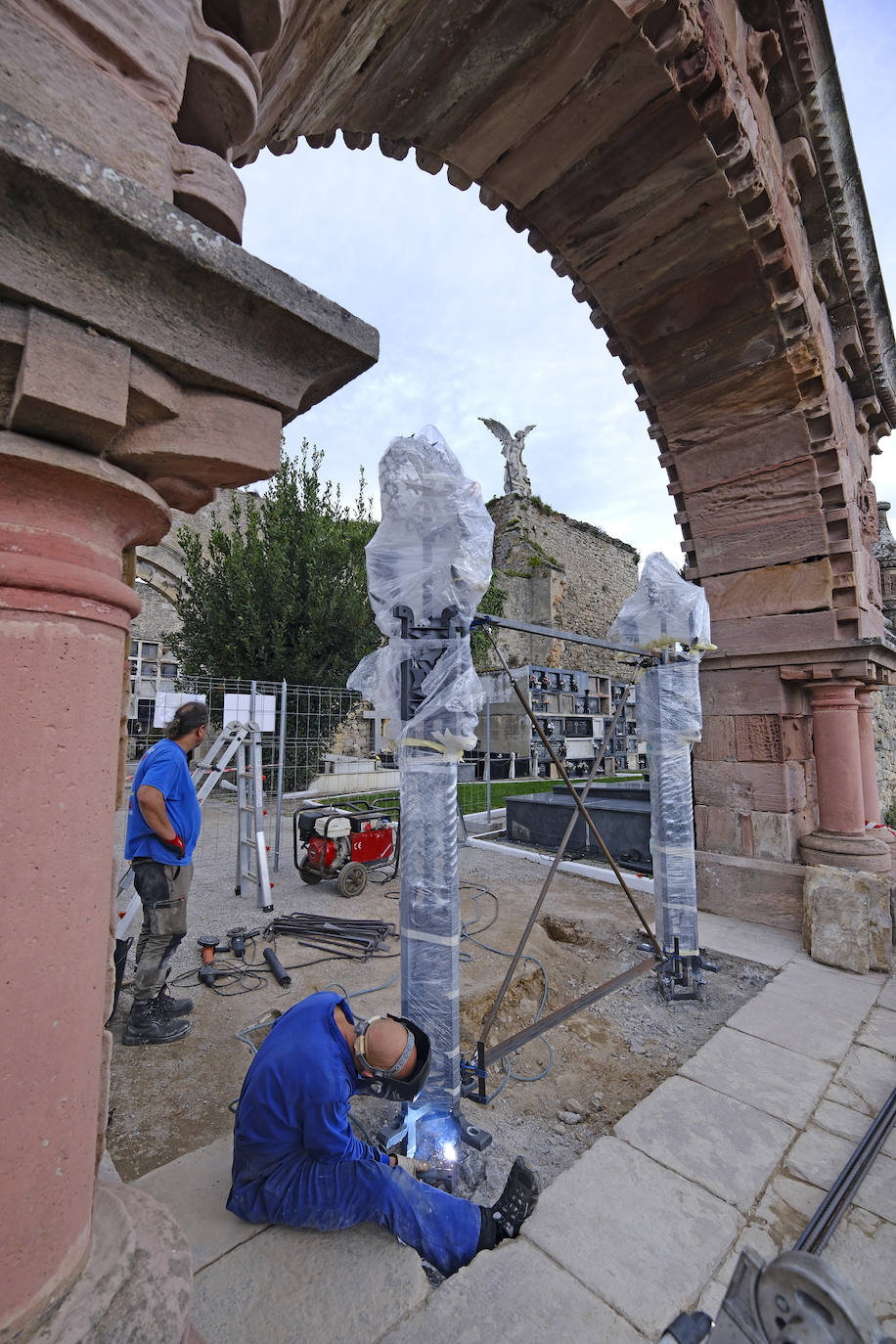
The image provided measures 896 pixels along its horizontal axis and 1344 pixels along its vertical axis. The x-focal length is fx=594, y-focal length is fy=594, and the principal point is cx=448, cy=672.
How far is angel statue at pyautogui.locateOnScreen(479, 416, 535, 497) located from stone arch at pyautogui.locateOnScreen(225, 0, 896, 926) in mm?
13936

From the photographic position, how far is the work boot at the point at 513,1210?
1.84 meters

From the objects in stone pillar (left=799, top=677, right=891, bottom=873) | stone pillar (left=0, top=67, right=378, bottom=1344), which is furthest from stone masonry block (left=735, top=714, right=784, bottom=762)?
stone pillar (left=0, top=67, right=378, bottom=1344)

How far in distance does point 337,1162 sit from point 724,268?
17.2ft

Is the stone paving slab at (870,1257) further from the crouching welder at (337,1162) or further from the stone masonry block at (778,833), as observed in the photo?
the stone masonry block at (778,833)

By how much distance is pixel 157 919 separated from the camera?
3.20 meters

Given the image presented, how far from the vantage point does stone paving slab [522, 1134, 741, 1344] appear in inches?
64.6

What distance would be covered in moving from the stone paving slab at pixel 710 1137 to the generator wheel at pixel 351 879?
346cm

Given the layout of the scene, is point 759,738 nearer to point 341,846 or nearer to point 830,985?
point 830,985

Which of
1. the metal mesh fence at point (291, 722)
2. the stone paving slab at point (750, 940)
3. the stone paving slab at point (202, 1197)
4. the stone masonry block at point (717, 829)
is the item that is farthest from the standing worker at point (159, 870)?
the stone masonry block at point (717, 829)

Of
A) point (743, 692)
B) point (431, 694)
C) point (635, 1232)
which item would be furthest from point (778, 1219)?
point (743, 692)

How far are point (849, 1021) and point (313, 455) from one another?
1356 cm

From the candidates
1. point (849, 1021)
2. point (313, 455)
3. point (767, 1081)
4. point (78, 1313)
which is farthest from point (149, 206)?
point (313, 455)

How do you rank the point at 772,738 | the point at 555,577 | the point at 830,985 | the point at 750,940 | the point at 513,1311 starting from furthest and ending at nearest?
the point at 555,577, the point at 772,738, the point at 750,940, the point at 830,985, the point at 513,1311

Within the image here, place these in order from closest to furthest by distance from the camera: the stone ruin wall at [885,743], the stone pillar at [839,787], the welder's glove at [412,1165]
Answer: the welder's glove at [412,1165] < the stone pillar at [839,787] < the stone ruin wall at [885,743]
